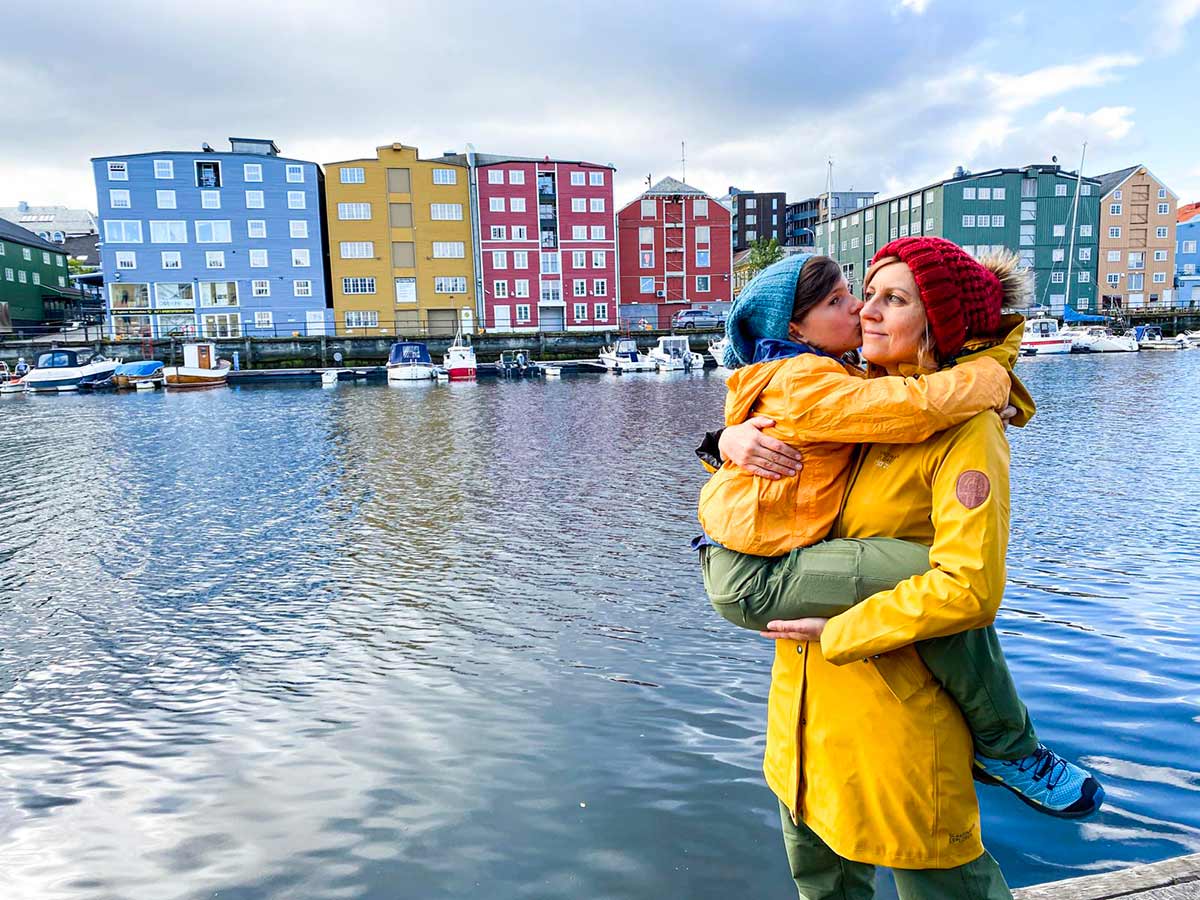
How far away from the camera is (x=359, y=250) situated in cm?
7050

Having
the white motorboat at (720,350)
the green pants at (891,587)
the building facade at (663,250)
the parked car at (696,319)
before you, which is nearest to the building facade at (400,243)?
the building facade at (663,250)

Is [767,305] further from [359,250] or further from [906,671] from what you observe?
[359,250]

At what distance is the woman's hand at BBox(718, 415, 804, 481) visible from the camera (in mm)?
2236

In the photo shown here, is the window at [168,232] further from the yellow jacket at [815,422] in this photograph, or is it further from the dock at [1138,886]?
the dock at [1138,886]

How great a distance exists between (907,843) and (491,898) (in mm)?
2512

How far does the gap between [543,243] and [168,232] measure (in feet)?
97.8

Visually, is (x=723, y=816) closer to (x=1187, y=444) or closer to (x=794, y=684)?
(x=794, y=684)

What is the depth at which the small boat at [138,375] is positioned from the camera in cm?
5109

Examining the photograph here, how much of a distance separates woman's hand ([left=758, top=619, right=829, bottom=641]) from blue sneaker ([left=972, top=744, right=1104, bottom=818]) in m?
0.58

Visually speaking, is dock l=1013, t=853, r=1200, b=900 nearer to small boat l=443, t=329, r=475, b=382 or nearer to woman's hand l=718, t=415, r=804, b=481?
woman's hand l=718, t=415, r=804, b=481

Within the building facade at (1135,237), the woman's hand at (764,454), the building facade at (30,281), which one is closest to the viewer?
the woman's hand at (764,454)

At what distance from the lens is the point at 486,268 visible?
73000mm

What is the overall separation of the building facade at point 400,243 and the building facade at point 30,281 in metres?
28.8

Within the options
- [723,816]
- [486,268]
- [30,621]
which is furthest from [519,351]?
[723,816]
